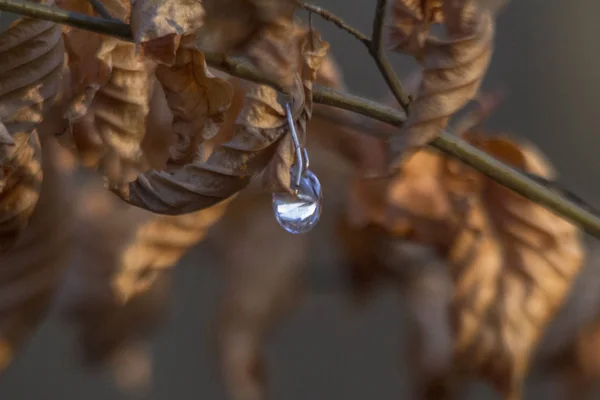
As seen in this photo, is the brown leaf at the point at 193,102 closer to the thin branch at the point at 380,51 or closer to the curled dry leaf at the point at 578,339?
the thin branch at the point at 380,51

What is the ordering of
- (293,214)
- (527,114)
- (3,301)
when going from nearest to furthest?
(293,214), (3,301), (527,114)

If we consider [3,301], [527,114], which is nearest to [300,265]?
[3,301]

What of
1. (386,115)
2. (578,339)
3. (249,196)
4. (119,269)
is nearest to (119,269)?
(119,269)

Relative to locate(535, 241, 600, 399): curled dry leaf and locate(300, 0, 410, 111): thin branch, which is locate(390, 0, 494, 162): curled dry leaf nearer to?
locate(300, 0, 410, 111): thin branch

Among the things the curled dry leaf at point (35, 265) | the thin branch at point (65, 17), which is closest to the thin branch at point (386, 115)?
the thin branch at point (65, 17)

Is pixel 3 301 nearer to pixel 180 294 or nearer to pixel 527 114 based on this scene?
pixel 180 294

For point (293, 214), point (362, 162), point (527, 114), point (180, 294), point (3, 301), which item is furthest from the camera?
point (527, 114)

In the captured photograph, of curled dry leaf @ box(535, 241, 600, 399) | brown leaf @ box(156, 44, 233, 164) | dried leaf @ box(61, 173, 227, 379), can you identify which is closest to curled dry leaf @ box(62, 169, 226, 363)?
dried leaf @ box(61, 173, 227, 379)
